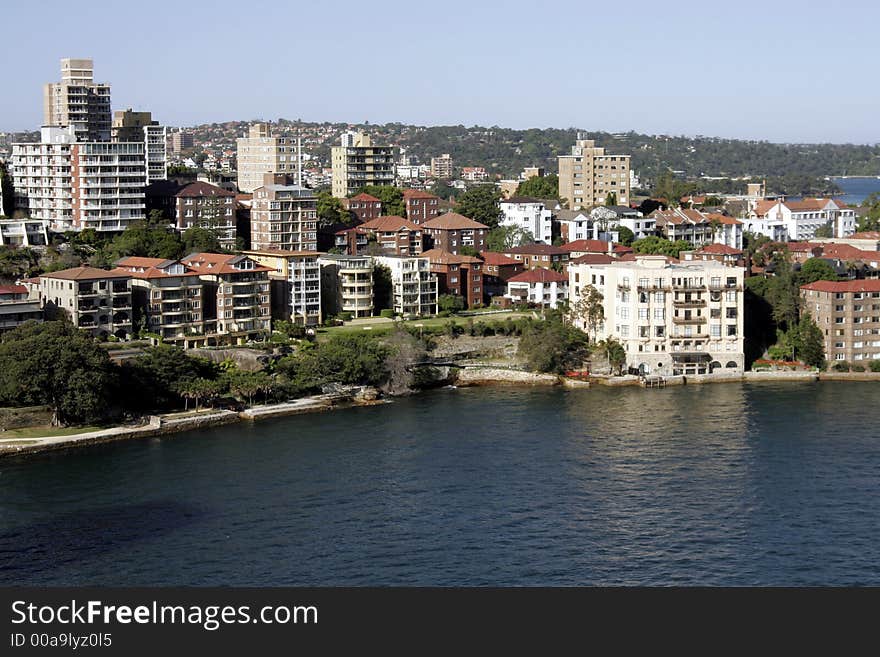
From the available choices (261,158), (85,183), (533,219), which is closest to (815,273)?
(533,219)

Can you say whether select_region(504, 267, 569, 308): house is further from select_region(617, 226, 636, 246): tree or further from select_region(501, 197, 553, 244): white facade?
select_region(617, 226, 636, 246): tree

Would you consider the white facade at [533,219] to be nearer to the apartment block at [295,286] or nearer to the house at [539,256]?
the house at [539,256]

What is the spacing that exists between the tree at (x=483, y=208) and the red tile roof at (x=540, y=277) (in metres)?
6.51

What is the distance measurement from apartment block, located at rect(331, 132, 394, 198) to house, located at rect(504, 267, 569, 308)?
410 inches

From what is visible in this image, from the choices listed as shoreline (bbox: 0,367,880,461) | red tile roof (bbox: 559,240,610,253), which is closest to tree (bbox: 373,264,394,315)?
shoreline (bbox: 0,367,880,461)

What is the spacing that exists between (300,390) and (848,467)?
936 centimetres

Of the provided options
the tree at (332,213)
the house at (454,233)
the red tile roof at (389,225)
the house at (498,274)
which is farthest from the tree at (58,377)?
the tree at (332,213)

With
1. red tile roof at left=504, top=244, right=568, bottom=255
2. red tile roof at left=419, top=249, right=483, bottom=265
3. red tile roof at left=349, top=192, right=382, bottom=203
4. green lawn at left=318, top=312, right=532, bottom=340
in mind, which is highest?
red tile roof at left=349, top=192, right=382, bottom=203

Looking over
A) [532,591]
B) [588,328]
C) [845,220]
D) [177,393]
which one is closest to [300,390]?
[177,393]

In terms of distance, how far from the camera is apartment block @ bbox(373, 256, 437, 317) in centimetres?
2886

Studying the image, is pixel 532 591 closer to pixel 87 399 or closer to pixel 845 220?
pixel 87 399

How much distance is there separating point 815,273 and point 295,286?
11.1 meters

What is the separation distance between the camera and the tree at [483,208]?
37.1 m

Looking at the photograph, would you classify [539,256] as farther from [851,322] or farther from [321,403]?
[321,403]
